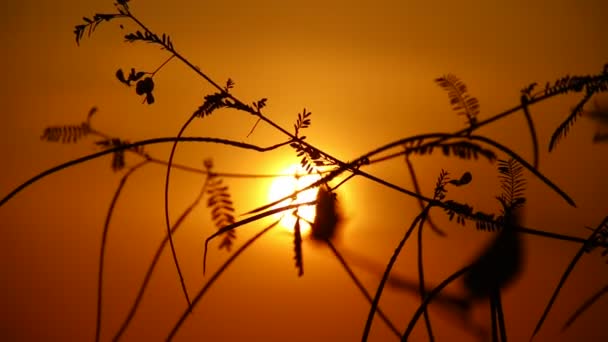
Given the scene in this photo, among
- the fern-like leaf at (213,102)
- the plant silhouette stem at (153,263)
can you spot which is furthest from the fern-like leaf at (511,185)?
the plant silhouette stem at (153,263)

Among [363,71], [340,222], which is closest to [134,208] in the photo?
[340,222]

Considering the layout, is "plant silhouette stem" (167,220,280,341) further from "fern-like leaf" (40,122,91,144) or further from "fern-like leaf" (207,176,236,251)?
"fern-like leaf" (40,122,91,144)

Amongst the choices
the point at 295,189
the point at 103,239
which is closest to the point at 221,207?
the point at 295,189

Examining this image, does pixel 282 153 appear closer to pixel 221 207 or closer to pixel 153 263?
pixel 221 207

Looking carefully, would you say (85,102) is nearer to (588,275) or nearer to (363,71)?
(363,71)

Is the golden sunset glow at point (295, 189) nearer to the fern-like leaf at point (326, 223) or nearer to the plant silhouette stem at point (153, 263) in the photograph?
the fern-like leaf at point (326, 223)

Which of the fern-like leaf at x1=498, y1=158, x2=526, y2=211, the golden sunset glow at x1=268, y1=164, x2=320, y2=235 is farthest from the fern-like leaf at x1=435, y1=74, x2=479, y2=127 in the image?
the golden sunset glow at x1=268, y1=164, x2=320, y2=235
